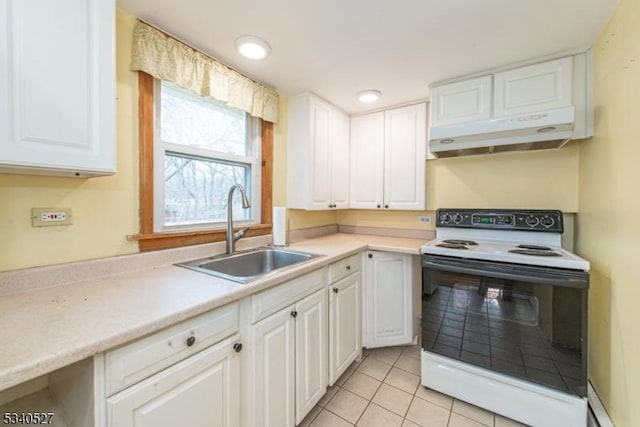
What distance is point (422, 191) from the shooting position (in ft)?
7.89

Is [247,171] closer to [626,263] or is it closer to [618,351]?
[626,263]

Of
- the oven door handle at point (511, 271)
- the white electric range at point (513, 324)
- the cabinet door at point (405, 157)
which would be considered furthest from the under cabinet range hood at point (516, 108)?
the oven door handle at point (511, 271)

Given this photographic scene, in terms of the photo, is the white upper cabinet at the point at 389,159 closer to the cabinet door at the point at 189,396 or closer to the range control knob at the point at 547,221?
the range control knob at the point at 547,221

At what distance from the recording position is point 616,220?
1.32 m

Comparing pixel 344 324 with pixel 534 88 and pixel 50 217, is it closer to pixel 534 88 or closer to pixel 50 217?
pixel 50 217

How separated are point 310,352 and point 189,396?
28.5 inches

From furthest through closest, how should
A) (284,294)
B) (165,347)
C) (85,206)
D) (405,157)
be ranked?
(405,157) → (284,294) → (85,206) → (165,347)

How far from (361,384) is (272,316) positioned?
1.03 meters

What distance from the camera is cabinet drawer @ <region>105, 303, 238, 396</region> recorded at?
0.77 m

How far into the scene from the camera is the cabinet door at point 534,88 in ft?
5.50

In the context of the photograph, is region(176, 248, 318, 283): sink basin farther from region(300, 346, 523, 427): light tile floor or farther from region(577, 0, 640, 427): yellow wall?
region(577, 0, 640, 427): yellow wall

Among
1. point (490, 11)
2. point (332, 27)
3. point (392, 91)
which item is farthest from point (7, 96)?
point (392, 91)

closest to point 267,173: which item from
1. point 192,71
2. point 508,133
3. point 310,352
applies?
point 192,71

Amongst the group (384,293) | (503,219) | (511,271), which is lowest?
(384,293)
